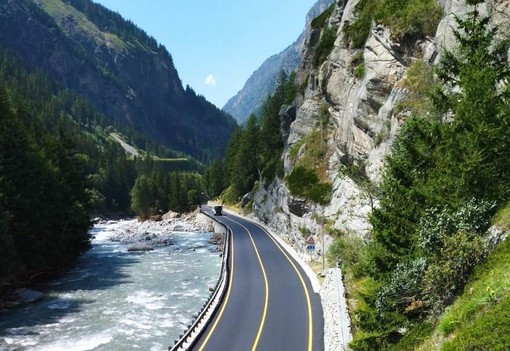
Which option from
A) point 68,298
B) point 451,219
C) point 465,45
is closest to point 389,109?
point 465,45

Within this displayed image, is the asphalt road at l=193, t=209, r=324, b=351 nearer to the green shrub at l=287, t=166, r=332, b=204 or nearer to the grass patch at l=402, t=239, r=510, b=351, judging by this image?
the green shrub at l=287, t=166, r=332, b=204

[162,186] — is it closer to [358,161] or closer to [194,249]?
[194,249]

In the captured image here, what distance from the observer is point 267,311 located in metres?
32.2

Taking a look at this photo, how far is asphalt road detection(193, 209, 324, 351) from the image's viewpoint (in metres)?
26.8

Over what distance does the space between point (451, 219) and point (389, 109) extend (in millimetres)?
23354

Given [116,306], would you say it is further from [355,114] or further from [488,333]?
→ [488,333]

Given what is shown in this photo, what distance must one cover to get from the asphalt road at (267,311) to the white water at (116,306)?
424cm

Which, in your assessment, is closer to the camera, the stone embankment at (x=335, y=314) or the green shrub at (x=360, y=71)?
the stone embankment at (x=335, y=314)

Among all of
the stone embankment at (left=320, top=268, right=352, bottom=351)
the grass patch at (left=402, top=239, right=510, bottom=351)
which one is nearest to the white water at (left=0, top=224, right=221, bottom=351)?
the stone embankment at (left=320, top=268, right=352, bottom=351)

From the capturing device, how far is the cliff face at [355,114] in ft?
121

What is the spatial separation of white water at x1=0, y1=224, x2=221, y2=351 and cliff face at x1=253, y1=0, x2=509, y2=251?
15727 mm

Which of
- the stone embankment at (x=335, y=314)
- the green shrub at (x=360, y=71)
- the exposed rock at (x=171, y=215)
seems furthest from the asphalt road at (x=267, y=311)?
the exposed rock at (x=171, y=215)

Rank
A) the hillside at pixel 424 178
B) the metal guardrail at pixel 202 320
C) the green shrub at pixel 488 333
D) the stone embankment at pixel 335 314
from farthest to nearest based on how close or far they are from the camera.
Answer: the metal guardrail at pixel 202 320 → the stone embankment at pixel 335 314 → the hillside at pixel 424 178 → the green shrub at pixel 488 333

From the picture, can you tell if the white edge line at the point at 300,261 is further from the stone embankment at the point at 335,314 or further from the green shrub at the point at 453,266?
the green shrub at the point at 453,266
